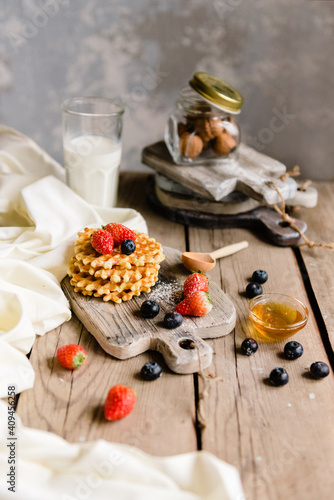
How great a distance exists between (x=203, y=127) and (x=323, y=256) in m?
0.53

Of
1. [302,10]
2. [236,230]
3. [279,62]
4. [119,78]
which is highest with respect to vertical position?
[302,10]

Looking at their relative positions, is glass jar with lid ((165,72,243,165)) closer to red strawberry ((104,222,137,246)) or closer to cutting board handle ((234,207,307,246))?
cutting board handle ((234,207,307,246))

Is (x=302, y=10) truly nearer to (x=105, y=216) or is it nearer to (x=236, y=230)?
(x=236, y=230)

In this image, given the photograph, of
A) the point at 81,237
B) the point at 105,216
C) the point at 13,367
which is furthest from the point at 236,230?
the point at 13,367

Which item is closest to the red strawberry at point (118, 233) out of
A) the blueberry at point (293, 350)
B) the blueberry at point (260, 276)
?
the blueberry at point (260, 276)

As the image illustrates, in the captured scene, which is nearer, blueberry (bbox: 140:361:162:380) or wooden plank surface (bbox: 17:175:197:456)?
wooden plank surface (bbox: 17:175:197:456)

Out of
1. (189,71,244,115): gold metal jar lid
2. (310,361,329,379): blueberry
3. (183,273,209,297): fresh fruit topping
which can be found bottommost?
(310,361,329,379): blueberry

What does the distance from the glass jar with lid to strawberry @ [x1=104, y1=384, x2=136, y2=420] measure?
0.88 meters

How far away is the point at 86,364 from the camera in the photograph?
44.2 inches

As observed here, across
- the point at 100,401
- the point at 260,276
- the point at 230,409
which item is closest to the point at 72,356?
the point at 100,401

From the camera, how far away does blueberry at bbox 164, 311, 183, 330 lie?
117cm

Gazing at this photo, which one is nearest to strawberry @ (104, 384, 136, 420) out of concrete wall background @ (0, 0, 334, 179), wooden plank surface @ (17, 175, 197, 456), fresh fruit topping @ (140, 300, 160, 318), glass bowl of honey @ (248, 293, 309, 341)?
wooden plank surface @ (17, 175, 197, 456)

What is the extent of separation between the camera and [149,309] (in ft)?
3.94

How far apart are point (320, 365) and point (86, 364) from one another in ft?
1.60
